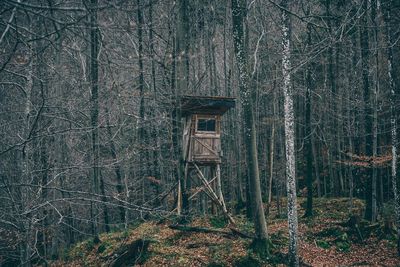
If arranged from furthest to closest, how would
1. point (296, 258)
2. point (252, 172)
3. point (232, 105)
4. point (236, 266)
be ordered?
point (232, 105)
point (252, 172)
point (236, 266)
point (296, 258)

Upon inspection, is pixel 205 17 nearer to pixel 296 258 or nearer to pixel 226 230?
pixel 226 230

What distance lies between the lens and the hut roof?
1490 cm

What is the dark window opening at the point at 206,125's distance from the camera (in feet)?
53.3

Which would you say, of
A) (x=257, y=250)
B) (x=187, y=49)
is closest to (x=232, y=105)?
(x=187, y=49)

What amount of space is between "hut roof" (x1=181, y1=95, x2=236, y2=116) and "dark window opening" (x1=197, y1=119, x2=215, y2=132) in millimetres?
484

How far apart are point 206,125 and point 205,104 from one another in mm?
1598

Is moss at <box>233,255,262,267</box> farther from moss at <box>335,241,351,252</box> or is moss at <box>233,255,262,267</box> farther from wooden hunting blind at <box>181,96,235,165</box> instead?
wooden hunting blind at <box>181,96,235,165</box>

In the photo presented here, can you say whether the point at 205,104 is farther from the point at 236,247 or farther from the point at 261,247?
the point at 261,247

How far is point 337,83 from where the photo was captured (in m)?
24.3

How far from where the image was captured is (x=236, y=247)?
12.1 metres

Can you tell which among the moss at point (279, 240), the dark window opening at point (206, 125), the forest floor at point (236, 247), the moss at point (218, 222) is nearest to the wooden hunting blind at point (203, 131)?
the dark window opening at point (206, 125)

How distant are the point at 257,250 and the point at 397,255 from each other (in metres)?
5.31

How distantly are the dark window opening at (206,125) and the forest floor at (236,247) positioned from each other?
4.12 meters

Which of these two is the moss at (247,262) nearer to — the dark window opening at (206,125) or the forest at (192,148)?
the forest at (192,148)
